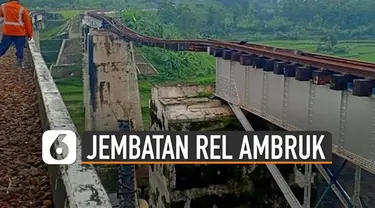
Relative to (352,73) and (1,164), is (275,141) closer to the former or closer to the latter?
(352,73)

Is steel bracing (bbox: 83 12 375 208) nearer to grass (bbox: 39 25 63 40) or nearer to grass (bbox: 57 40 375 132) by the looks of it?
grass (bbox: 57 40 375 132)

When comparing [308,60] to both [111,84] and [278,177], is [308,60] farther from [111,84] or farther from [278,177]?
[111,84]

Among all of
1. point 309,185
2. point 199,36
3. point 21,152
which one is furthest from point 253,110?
point 199,36

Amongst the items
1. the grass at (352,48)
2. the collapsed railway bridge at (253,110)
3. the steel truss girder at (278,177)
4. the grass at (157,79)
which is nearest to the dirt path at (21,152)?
the collapsed railway bridge at (253,110)

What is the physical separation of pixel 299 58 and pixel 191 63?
42543 mm

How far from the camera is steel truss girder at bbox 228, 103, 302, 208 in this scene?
36.7ft

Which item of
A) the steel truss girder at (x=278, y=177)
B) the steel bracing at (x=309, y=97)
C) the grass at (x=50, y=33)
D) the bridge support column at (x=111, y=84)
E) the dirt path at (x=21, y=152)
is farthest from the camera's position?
the grass at (x=50, y=33)

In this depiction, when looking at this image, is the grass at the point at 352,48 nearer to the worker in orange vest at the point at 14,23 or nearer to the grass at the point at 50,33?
the grass at the point at 50,33

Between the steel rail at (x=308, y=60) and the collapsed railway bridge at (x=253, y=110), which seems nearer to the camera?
the collapsed railway bridge at (x=253, y=110)

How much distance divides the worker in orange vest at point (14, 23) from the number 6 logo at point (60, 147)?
6.10 metres

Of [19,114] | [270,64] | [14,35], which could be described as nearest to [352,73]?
[270,64]

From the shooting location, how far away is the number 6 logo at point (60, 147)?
378 centimetres

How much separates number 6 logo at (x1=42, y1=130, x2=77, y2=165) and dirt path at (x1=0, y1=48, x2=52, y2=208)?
10.3 inches

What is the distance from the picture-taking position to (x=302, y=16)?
78562mm
